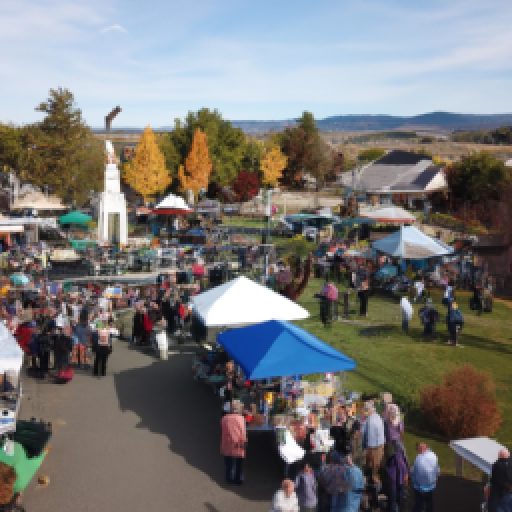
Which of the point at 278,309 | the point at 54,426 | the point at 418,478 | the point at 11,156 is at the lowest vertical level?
the point at 54,426

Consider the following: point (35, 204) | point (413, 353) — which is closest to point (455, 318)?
point (413, 353)

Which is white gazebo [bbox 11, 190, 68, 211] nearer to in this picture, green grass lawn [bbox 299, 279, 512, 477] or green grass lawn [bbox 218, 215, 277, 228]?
green grass lawn [bbox 218, 215, 277, 228]

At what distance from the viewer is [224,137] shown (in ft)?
190

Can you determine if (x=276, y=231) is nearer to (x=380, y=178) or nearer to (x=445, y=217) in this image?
(x=445, y=217)

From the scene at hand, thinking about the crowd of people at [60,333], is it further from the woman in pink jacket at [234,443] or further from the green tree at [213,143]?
the green tree at [213,143]

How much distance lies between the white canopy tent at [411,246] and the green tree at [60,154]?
83.5ft

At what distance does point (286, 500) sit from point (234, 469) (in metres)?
1.99

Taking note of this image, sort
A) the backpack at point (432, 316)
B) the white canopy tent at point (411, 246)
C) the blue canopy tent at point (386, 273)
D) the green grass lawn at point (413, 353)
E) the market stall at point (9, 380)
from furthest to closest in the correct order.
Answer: the blue canopy tent at point (386, 273), the white canopy tent at point (411, 246), the backpack at point (432, 316), the green grass lawn at point (413, 353), the market stall at point (9, 380)

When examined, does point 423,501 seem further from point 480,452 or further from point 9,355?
point 9,355

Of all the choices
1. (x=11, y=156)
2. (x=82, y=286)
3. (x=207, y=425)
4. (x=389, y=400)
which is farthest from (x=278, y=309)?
(x=11, y=156)

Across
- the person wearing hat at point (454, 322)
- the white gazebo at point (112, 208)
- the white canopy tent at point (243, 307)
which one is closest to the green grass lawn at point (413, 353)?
the person wearing hat at point (454, 322)

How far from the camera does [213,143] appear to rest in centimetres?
5556

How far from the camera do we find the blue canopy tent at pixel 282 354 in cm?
941

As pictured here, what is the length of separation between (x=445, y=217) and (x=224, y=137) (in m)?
25.1
